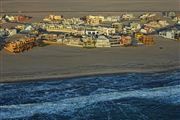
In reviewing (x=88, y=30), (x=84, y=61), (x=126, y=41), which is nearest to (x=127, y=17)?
(x=88, y=30)

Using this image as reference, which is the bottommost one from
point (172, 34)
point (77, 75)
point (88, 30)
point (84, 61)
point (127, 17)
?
point (77, 75)

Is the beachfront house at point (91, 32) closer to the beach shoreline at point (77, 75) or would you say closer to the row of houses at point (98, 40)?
the row of houses at point (98, 40)

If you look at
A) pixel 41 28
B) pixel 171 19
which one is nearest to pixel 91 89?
pixel 41 28

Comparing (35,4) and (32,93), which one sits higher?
(35,4)

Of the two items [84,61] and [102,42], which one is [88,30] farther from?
[84,61]

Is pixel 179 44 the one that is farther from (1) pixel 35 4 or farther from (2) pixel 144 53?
(1) pixel 35 4

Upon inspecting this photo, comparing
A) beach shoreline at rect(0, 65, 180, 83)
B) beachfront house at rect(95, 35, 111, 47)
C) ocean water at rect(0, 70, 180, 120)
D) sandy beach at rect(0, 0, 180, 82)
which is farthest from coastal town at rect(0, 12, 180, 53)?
ocean water at rect(0, 70, 180, 120)
